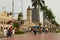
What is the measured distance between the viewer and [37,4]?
7150 cm

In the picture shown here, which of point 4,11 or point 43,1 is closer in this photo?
point 4,11

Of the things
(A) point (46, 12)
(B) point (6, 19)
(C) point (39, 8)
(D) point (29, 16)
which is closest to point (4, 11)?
(B) point (6, 19)

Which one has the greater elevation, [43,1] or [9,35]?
[43,1]

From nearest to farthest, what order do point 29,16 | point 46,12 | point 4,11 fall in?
point 4,11
point 29,16
point 46,12

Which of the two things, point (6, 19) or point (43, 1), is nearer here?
point (6, 19)

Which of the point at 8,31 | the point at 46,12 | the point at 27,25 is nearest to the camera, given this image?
the point at 8,31

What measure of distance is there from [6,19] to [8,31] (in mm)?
25679

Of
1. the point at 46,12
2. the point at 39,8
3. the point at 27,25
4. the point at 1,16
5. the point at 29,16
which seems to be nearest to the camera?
the point at 1,16

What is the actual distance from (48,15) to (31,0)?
21446mm

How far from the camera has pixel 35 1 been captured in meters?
71.4

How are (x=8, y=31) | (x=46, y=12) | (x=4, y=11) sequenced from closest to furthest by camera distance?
(x=8, y=31)
(x=4, y=11)
(x=46, y=12)

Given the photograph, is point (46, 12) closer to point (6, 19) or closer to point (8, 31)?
point (6, 19)

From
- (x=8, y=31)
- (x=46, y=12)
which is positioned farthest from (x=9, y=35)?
(x=46, y=12)

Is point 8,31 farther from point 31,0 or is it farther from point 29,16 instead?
point 29,16
